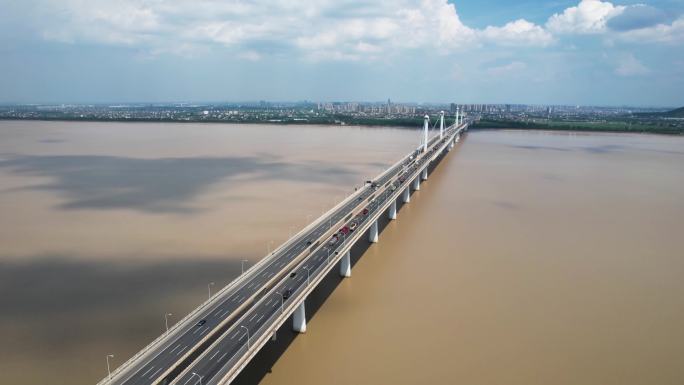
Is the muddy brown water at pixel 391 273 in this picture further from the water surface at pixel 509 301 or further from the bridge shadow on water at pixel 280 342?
the bridge shadow on water at pixel 280 342

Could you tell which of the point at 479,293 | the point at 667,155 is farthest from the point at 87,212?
the point at 667,155

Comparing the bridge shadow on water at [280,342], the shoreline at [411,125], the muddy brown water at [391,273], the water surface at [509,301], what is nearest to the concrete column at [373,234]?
the water surface at [509,301]

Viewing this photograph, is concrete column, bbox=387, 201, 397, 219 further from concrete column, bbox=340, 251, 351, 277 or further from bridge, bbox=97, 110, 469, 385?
concrete column, bbox=340, 251, 351, 277

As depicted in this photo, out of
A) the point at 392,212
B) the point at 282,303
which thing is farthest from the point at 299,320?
the point at 392,212

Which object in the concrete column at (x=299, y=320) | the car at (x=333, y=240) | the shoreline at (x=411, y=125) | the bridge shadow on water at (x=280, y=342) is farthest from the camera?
the shoreline at (x=411, y=125)

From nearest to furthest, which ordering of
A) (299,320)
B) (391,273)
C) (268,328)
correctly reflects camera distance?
(268,328), (299,320), (391,273)

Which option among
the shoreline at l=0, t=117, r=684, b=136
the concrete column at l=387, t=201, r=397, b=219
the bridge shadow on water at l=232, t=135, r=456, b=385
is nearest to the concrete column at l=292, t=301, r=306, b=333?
the bridge shadow on water at l=232, t=135, r=456, b=385

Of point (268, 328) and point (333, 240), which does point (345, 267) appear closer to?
point (333, 240)
